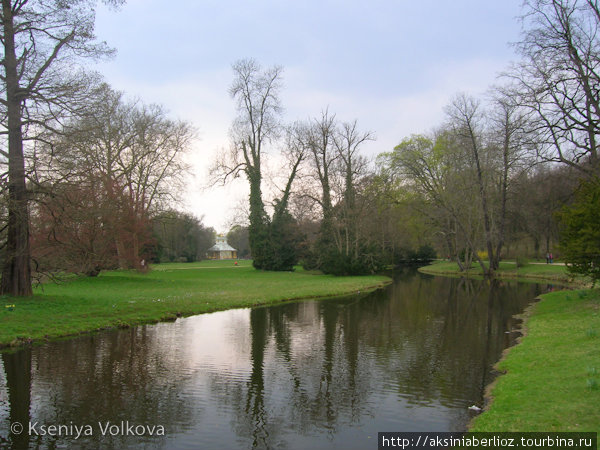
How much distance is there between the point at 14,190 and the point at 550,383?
17.4 m

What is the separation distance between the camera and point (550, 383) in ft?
27.9

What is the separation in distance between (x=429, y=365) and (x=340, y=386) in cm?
299

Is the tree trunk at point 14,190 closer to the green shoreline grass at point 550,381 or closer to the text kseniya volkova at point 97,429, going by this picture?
the text kseniya volkova at point 97,429

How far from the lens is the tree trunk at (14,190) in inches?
607

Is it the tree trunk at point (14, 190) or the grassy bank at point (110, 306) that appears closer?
the grassy bank at point (110, 306)

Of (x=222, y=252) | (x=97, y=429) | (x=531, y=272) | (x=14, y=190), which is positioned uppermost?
(x=14, y=190)

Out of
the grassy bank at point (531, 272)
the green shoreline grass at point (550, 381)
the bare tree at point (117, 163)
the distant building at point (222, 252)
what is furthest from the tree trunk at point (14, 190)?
the distant building at point (222, 252)

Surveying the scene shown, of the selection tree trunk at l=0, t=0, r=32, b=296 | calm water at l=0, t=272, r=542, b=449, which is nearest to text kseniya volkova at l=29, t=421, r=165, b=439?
calm water at l=0, t=272, r=542, b=449

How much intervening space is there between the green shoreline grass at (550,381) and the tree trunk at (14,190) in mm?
15286

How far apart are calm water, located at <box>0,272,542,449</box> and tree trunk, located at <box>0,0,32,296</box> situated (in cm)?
503

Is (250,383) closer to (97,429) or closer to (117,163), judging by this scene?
(97,429)

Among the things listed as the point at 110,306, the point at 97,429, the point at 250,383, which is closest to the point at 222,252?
the point at 110,306

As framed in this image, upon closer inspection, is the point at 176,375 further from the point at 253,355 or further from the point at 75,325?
the point at 75,325

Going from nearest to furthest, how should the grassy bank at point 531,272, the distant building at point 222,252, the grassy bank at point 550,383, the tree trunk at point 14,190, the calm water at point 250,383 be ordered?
the grassy bank at point 550,383, the calm water at point 250,383, the tree trunk at point 14,190, the grassy bank at point 531,272, the distant building at point 222,252
